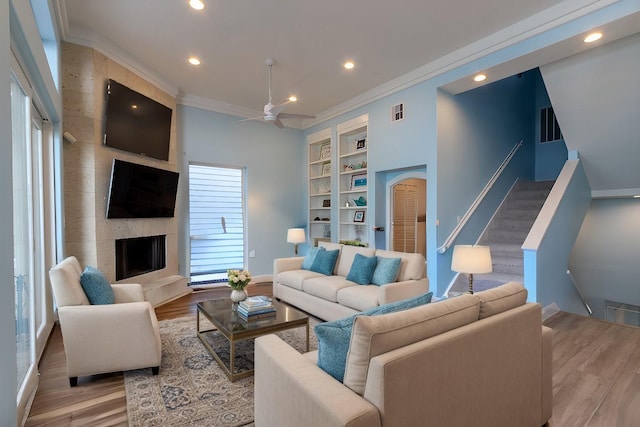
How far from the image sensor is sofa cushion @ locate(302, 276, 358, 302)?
3756 millimetres

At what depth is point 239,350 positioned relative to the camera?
3045 millimetres

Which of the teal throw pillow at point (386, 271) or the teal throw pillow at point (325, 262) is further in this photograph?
the teal throw pillow at point (325, 262)

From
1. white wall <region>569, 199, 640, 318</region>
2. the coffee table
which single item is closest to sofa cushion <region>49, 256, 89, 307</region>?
the coffee table

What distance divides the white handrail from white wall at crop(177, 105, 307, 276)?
11.4 feet

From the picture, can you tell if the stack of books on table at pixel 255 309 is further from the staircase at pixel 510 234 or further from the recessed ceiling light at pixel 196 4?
the recessed ceiling light at pixel 196 4

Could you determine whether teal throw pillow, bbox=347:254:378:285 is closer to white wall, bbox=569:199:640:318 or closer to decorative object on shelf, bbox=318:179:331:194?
decorative object on shelf, bbox=318:179:331:194

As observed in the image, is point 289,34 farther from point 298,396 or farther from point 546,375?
point 546,375

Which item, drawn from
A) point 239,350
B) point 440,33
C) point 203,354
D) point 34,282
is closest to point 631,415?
point 239,350

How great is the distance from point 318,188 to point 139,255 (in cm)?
383

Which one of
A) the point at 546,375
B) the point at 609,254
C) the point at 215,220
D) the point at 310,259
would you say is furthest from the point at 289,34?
the point at 609,254

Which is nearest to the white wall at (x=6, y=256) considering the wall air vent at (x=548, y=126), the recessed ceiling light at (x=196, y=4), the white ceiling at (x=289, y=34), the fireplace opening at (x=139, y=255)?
the recessed ceiling light at (x=196, y=4)

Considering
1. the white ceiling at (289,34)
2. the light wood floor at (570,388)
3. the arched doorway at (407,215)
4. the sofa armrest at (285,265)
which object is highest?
the white ceiling at (289,34)

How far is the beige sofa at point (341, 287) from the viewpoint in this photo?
11.1ft

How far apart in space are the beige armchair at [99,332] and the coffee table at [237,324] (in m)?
0.53
